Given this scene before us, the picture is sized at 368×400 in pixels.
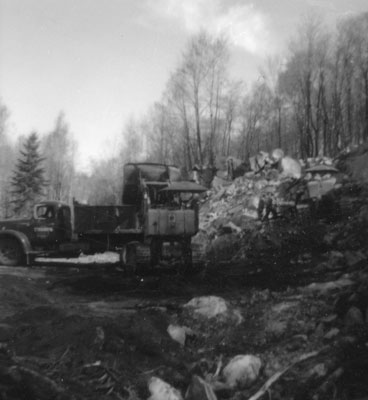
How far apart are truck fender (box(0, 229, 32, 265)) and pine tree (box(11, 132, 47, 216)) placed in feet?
80.6

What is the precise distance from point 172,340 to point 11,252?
8.38 m

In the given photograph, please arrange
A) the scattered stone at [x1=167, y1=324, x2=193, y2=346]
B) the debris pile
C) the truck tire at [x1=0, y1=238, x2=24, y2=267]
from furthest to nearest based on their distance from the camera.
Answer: the debris pile, the truck tire at [x1=0, y1=238, x2=24, y2=267], the scattered stone at [x1=167, y1=324, x2=193, y2=346]

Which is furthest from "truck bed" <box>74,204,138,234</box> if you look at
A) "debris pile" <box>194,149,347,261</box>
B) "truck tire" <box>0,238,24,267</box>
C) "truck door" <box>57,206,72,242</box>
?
"debris pile" <box>194,149,347,261</box>

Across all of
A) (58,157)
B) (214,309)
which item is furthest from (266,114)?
(214,309)

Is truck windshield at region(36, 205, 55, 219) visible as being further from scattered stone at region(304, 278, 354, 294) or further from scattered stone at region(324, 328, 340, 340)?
scattered stone at region(324, 328, 340, 340)

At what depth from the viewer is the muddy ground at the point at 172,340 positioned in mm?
4391

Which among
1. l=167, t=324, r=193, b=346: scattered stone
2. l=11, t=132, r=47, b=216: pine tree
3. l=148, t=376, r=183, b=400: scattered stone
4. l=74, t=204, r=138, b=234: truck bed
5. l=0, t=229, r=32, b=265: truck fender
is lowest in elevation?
l=148, t=376, r=183, b=400: scattered stone

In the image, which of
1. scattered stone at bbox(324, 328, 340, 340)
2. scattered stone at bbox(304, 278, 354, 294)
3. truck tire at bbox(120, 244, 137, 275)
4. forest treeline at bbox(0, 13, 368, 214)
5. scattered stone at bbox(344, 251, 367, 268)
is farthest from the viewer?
forest treeline at bbox(0, 13, 368, 214)

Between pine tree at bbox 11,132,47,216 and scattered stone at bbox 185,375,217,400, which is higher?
pine tree at bbox 11,132,47,216

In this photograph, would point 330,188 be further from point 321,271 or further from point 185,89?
point 185,89

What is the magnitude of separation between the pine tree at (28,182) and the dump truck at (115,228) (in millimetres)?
24559

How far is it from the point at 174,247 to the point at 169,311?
15.1 ft

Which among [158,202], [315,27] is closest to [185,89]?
[315,27]

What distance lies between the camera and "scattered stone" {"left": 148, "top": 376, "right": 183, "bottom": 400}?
4.35m
